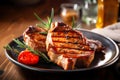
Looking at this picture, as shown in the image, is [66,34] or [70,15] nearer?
[66,34]

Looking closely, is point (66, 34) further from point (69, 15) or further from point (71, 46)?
point (69, 15)

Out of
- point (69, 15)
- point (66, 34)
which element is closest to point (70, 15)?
point (69, 15)

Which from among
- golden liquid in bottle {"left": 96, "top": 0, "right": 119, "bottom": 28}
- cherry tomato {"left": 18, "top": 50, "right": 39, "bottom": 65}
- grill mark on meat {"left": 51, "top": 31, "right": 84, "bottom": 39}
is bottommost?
golden liquid in bottle {"left": 96, "top": 0, "right": 119, "bottom": 28}

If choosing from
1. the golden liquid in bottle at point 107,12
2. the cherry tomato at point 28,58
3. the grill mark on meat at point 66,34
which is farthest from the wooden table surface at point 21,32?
the golden liquid in bottle at point 107,12

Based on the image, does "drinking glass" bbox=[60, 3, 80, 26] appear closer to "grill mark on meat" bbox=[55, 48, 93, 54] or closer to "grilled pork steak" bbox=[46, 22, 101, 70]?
"grilled pork steak" bbox=[46, 22, 101, 70]

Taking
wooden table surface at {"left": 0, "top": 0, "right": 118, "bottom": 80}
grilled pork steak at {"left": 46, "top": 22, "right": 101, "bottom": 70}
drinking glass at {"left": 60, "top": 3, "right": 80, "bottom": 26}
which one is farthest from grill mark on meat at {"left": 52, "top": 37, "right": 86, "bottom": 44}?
drinking glass at {"left": 60, "top": 3, "right": 80, "bottom": 26}

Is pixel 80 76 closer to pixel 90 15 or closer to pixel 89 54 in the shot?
pixel 89 54

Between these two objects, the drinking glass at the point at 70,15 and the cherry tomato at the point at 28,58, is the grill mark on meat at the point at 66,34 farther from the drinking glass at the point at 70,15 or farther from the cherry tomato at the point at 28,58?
the drinking glass at the point at 70,15
